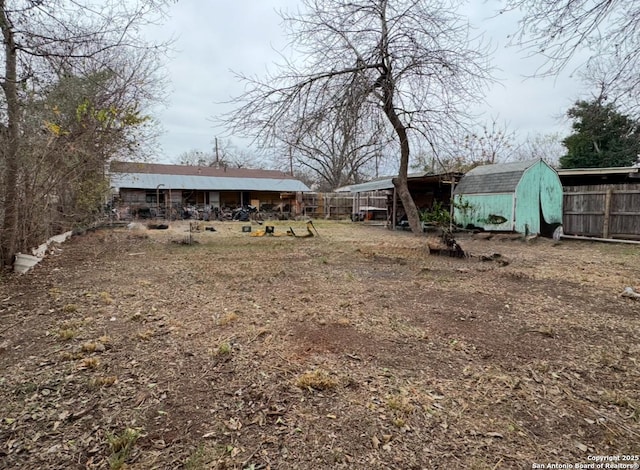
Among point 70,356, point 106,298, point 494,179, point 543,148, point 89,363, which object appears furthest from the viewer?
point 543,148

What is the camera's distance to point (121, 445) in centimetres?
170

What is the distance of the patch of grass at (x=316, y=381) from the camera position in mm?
2234

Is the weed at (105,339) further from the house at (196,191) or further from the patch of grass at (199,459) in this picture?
the house at (196,191)

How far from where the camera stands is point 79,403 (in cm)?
205

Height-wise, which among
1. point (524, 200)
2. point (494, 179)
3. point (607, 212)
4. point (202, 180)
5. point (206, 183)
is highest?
point (202, 180)

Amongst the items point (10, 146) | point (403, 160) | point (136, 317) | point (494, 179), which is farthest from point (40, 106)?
point (494, 179)

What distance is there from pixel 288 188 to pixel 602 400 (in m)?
22.9

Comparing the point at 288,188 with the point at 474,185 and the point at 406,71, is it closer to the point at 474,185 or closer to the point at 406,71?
the point at 474,185

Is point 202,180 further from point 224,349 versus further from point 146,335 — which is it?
point 224,349

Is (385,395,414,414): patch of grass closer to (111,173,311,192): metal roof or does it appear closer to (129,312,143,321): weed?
(129,312,143,321): weed

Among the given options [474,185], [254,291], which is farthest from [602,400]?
[474,185]

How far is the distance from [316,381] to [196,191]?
74.1 feet

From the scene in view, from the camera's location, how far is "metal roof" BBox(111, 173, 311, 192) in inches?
806

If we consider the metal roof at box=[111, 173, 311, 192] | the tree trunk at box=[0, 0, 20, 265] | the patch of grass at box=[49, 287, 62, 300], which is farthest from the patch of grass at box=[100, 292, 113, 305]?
the metal roof at box=[111, 173, 311, 192]
